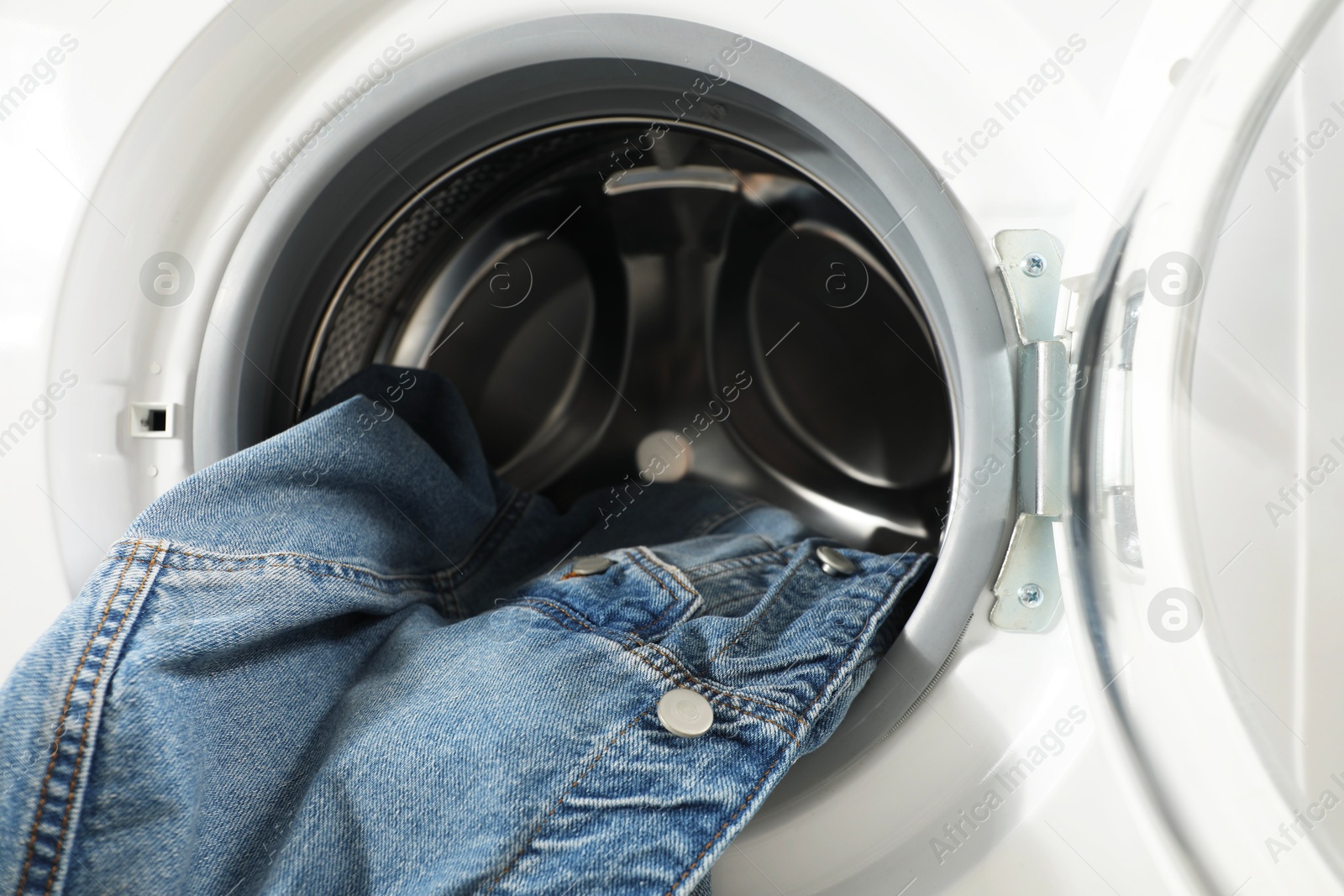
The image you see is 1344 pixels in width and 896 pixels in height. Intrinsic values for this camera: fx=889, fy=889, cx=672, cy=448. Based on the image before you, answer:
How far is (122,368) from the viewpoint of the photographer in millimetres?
604

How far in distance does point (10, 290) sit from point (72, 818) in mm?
397

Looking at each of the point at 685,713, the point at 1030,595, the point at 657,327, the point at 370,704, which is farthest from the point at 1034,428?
the point at 657,327

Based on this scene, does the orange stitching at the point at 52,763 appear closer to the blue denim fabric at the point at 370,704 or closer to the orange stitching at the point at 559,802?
the blue denim fabric at the point at 370,704

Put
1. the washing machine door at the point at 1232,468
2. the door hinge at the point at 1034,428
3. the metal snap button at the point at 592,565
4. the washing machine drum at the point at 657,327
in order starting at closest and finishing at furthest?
the washing machine door at the point at 1232,468 < the door hinge at the point at 1034,428 < the metal snap button at the point at 592,565 < the washing machine drum at the point at 657,327

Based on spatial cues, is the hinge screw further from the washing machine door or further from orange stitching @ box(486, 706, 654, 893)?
orange stitching @ box(486, 706, 654, 893)

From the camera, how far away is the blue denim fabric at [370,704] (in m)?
0.40

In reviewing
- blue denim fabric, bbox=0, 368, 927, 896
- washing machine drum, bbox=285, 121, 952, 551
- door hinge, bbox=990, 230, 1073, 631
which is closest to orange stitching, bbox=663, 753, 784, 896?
blue denim fabric, bbox=0, 368, 927, 896

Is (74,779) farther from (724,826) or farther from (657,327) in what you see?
(657,327)

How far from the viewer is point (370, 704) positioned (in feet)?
1.63

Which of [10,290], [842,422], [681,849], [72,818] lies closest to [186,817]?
[72,818]

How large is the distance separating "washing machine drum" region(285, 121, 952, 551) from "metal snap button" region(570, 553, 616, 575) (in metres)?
0.27

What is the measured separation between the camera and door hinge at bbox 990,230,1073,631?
46 centimetres

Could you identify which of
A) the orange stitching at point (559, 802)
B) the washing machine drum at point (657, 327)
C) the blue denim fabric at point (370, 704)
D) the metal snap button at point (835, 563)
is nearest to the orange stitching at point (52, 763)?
the blue denim fabric at point (370, 704)

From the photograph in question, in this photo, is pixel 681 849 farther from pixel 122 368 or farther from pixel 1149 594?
pixel 122 368
